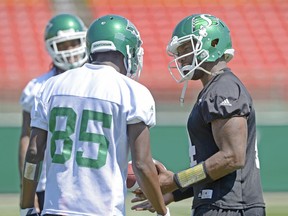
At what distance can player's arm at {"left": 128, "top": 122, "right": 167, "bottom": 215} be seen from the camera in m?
3.50

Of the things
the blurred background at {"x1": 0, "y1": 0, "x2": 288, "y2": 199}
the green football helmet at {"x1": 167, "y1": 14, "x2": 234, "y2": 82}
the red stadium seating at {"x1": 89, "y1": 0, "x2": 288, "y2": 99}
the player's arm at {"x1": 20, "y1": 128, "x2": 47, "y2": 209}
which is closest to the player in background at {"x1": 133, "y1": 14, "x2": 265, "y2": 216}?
the green football helmet at {"x1": 167, "y1": 14, "x2": 234, "y2": 82}

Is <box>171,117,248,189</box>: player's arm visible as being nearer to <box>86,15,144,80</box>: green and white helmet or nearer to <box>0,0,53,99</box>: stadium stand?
<box>86,15,144,80</box>: green and white helmet

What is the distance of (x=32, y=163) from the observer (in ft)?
12.5

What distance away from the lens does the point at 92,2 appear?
1289 cm

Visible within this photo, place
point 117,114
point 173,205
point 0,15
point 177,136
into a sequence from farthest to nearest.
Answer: point 0,15, point 177,136, point 173,205, point 117,114

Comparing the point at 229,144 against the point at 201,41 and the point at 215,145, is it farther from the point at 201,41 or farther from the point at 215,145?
the point at 201,41

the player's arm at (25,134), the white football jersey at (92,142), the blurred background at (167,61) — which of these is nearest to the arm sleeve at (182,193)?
the white football jersey at (92,142)

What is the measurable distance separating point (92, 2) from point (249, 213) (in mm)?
9451

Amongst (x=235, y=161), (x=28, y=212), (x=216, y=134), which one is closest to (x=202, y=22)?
(x=216, y=134)

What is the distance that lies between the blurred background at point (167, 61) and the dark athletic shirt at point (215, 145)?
5.56 metres

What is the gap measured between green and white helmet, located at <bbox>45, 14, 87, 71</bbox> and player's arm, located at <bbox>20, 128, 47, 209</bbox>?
1895mm

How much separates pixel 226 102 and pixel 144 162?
0.49 meters

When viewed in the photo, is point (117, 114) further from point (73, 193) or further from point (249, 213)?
point (249, 213)

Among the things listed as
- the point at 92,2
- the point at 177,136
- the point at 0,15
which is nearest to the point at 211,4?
the point at 92,2
